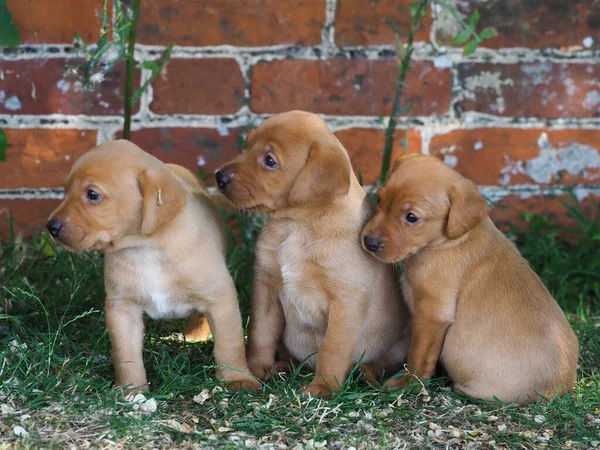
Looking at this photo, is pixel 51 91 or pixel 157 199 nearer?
pixel 157 199

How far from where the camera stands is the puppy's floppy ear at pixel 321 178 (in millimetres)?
2787

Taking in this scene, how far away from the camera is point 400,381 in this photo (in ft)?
9.75

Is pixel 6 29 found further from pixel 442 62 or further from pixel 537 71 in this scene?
pixel 537 71

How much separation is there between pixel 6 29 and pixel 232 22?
0.96 metres

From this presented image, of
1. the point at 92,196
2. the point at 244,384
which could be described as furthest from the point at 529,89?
the point at 92,196

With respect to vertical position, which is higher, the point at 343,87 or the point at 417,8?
the point at 417,8

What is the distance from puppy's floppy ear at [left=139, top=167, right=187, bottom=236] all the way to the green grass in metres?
0.48

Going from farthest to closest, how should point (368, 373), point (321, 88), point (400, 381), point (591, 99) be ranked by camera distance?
point (591, 99) → point (321, 88) → point (368, 373) → point (400, 381)

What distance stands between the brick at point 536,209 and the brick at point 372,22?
35.1 inches

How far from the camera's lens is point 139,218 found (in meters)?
2.71

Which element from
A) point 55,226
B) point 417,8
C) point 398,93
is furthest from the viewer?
point 398,93

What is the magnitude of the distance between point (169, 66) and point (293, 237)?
134 cm

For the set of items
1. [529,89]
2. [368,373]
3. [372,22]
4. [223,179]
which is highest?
[372,22]

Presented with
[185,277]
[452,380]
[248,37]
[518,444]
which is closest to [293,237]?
[185,277]
